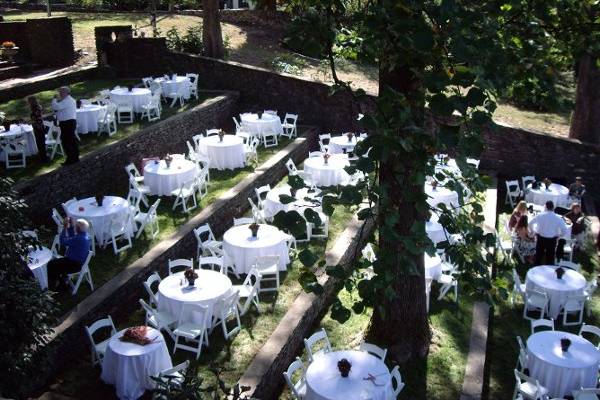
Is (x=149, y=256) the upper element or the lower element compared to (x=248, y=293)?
upper

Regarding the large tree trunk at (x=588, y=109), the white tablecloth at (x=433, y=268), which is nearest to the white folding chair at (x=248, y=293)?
the white tablecloth at (x=433, y=268)

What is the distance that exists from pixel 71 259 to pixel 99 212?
177 centimetres

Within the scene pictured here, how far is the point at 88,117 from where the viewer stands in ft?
47.5

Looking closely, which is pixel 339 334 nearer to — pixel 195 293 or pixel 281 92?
pixel 195 293

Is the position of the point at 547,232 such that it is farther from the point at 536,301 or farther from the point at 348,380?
the point at 348,380

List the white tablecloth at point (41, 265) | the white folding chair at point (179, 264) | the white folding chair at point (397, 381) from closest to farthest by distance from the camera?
the white folding chair at point (397, 381)
the white tablecloth at point (41, 265)
the white folding chair at point (179, 264)

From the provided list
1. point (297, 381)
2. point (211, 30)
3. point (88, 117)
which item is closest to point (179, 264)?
point (297, 381)

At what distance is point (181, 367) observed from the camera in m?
7.35

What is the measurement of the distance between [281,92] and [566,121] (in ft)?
31.9

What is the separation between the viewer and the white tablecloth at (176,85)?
704 inches

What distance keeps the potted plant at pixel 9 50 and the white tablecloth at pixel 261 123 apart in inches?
299

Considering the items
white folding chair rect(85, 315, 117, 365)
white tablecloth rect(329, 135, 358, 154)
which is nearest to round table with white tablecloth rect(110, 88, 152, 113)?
white tablecloth rect(329, 135, 358, 154)

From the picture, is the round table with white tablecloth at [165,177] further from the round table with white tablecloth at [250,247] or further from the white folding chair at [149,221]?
the round table with white tablecloth at [250,247]

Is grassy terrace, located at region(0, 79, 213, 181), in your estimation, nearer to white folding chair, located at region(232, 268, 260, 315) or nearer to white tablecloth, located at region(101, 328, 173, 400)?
white folding chair, located at region(232, 268, 260, 315)
